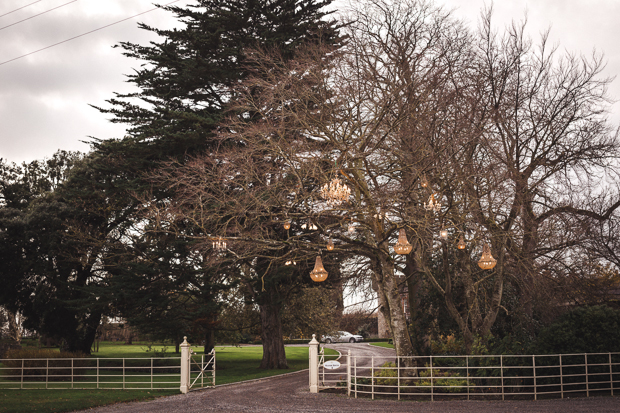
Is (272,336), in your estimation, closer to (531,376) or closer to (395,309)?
(395,309)

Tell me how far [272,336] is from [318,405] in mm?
12746

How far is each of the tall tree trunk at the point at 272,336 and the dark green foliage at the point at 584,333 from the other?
13747 millimetres

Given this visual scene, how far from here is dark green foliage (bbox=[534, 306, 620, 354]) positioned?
14242mm

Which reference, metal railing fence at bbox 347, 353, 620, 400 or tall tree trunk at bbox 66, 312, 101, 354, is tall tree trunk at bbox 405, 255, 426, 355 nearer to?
metal railing fence at bbox 347, 353, 620, 400

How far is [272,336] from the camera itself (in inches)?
1018

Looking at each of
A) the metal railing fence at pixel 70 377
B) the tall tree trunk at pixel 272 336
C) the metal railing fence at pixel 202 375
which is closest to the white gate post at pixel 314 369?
the metal railing fence at pixel 202 375

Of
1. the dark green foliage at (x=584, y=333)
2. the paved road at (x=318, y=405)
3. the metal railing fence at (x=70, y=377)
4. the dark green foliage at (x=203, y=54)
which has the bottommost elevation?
A: the metal railing fence at (x=70, y=377)

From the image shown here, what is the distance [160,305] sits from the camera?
22672 mm

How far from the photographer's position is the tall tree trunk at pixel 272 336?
2547 centimetres

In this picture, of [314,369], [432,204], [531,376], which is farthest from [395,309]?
[432,204]

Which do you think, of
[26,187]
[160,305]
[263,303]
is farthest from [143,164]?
[26,187]

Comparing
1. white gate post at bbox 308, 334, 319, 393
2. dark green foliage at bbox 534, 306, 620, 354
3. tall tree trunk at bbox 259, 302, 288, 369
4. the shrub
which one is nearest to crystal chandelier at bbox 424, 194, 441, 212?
dark green foliage at bbox 534, 306, 620, 354

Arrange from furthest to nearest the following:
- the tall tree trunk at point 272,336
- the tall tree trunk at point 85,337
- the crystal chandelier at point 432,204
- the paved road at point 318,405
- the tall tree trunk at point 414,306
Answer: the tall tree trunk at point 85,337 → the tall tree trunk at point 272,336 → the tall tree trunk at point 414,306 → the paved road at point 318,405 → the crystal chandelier at point 432,204

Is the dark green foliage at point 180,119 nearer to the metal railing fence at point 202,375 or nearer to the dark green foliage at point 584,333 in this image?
the metal railing fence at point 202,375
